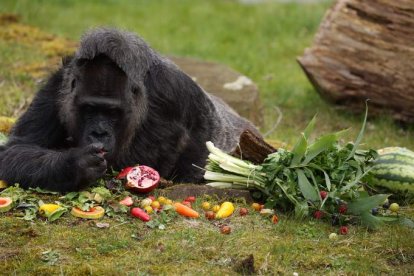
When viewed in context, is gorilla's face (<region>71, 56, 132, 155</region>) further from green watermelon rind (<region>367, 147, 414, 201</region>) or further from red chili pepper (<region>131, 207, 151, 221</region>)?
green watermelon rind (<region>367, 147, 414, 201</region>)

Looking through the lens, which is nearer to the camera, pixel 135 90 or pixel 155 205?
pixel 155 205

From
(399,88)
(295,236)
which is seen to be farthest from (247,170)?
(399,88)

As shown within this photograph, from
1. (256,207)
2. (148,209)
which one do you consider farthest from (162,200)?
(256,207)

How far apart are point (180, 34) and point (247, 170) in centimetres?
926

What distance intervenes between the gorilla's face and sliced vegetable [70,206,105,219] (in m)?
0.53

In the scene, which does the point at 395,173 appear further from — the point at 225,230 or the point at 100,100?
the point at 100,100

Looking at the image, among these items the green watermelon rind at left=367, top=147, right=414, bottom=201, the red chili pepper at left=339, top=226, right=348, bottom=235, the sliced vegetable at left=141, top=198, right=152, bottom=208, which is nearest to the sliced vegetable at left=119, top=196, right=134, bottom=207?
the sliced vegetable at left=141, top=198, right=152, bottom=208

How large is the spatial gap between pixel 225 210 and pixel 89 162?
1.04m

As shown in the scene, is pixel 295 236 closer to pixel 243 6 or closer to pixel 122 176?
pixel 122 176

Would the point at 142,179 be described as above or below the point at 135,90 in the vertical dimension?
below

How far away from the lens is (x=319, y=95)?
10891 millimetres

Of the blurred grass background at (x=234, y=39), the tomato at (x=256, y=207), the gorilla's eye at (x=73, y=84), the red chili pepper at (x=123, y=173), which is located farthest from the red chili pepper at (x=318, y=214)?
the blurred grass background at (x=234, y=39)

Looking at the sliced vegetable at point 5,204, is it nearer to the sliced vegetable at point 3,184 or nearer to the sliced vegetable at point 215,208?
the sliced vegetable at point 3,184

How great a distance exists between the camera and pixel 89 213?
535 cm
